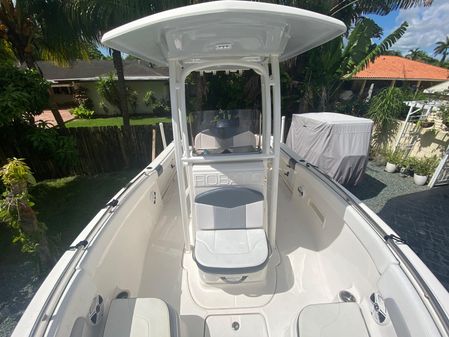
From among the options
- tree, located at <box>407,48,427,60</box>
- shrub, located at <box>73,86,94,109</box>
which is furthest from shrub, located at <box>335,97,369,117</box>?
tree, located at <box>407,48,427,60</box>

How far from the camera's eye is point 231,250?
2061mm

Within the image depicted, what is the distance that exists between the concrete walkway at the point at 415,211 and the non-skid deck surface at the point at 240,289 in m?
2.21

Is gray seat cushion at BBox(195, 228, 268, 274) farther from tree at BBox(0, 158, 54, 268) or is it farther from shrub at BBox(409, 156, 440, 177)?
shrub at BBox(409, 156, 440, 177)

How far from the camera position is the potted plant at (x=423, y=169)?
569 cm

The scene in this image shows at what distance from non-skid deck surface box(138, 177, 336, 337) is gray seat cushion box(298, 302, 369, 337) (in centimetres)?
20

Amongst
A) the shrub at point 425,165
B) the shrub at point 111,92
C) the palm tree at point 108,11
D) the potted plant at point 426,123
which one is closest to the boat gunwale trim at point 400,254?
the palm tree at point 108,11

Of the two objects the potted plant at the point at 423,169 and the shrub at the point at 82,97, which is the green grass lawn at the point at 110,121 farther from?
the potted plant at the point at 423,169

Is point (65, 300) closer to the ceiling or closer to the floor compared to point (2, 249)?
closer to the ceiling

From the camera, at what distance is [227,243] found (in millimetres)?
2133

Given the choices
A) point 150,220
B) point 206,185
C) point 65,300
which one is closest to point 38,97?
point 150,220

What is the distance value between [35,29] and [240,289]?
21.0 ft

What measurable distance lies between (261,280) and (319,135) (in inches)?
158

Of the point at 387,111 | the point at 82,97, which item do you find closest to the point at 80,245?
the point at 387,111

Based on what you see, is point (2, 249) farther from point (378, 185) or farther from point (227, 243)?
point (378, 185)
